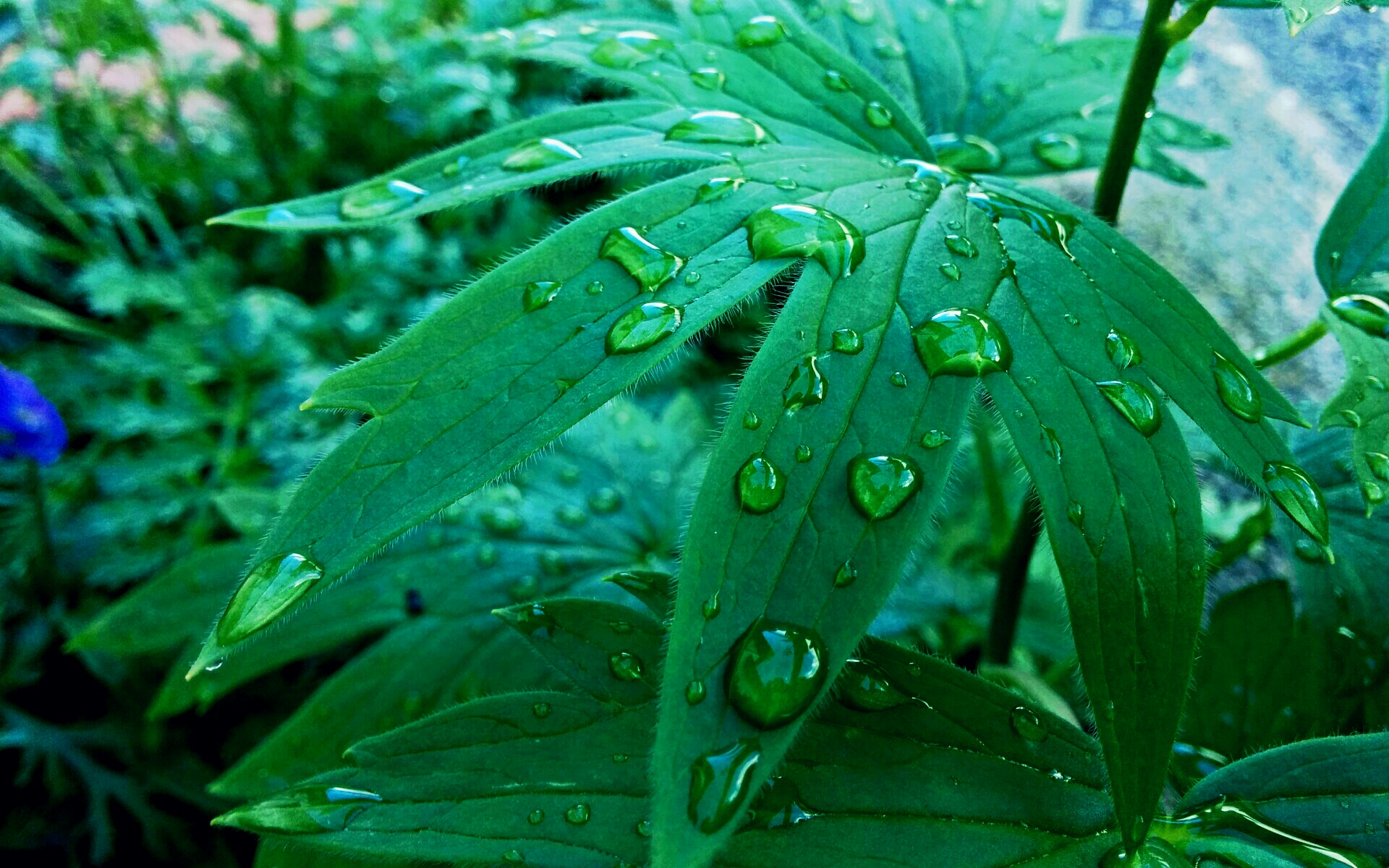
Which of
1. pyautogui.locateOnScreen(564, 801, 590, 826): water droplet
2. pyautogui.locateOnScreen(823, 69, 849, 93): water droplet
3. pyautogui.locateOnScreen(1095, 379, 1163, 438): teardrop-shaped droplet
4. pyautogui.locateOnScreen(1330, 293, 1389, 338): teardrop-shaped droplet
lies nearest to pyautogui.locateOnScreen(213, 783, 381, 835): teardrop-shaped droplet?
pyautogui.locateOnScreen(564, 801, 590, 826): water droplet

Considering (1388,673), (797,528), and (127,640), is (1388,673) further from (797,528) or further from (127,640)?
(127,640)

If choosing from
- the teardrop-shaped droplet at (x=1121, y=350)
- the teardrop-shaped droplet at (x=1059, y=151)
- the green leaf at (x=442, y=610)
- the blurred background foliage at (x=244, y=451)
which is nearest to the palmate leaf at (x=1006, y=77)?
the teardrop-shaped droplet at (x=1059, y=151)

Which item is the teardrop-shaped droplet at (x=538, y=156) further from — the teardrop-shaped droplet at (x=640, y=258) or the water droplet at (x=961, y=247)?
the water droplet at (x=961, y=247)

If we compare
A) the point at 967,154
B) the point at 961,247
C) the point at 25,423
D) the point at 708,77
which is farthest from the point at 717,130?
the point at 25,423

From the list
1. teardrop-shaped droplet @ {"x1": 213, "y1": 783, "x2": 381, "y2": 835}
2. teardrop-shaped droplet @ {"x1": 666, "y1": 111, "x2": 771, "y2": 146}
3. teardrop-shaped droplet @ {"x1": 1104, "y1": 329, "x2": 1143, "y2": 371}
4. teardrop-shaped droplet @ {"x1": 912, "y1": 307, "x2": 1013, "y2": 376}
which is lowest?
teardrop-shaped droplet @ {"x1": 213, "y1": 783, "x2": 381, "y2": 835}

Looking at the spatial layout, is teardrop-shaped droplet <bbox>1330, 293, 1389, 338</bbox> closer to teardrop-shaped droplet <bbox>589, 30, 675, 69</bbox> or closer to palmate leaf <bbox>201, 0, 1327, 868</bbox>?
palmate leaf <bbox>201, 0, 1327, 868</bbox>

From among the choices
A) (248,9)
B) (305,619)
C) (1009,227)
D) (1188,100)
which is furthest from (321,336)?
(1188,100)
